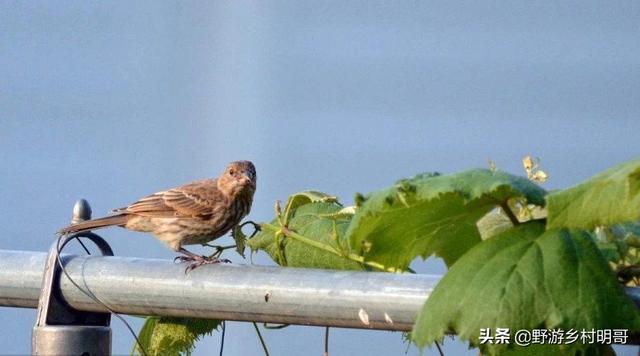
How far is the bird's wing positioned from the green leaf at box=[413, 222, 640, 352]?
9.83 feet

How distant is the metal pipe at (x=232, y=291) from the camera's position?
1.98 metres

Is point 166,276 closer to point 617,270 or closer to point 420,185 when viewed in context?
point 420,185

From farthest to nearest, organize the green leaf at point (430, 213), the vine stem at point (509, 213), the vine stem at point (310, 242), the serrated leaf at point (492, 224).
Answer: the vine stem at point (310, 242) → the serrated leaf at point (492, 224) → the vine stem at point (509, 213) → the green leaf at point (430, 213)

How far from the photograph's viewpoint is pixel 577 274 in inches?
75.6

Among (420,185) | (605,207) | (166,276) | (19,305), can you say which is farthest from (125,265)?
(605,207)

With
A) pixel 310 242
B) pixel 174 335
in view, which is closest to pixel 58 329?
pixel 174 335

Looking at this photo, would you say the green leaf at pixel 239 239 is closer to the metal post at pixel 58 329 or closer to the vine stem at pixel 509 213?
the metal post at pixel 58 329

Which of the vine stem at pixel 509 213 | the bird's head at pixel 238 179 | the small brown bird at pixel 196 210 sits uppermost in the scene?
the vine stem at pixel 509 213

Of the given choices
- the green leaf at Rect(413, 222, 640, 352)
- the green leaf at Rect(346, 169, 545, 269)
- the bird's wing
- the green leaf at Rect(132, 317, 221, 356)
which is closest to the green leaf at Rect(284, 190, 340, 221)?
the green leaf at Rect(132, 317, 221, 356)

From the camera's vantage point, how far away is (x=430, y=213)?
2.13m

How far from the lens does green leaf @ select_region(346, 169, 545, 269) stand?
1.93 m

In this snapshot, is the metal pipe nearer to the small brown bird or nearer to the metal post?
the metal post

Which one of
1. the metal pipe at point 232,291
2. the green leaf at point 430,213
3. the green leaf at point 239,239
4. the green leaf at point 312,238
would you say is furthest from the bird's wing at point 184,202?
the green leaf at point 430,213

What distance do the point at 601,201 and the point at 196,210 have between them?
10.5ft
